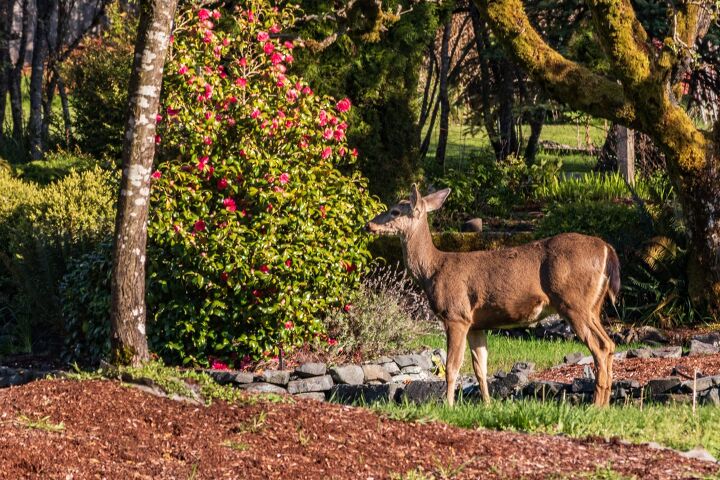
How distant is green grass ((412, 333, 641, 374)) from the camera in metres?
12.2

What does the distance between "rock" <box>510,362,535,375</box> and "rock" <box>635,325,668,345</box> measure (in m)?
2.39

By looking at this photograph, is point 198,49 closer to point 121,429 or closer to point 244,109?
point 244,109

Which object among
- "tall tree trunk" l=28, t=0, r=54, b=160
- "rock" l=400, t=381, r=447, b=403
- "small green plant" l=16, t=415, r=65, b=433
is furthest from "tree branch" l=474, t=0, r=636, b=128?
"tall tree trunk" l=28, t=0, r=54, b=160

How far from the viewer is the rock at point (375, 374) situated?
11.3m

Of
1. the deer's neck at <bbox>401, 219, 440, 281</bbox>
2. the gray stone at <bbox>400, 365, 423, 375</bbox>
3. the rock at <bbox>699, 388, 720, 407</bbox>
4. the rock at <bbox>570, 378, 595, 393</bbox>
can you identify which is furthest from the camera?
the gray stone at <bbox>400, 365, 423, 375</bbox>

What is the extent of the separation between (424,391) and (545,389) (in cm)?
107

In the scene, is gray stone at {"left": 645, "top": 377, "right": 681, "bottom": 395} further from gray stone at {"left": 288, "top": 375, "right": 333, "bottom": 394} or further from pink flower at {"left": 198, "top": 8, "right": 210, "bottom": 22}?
pink flower at {"left": 198, "top": 8, "right": 210, "bottom": 22}

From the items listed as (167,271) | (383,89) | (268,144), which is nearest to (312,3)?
(383,89)

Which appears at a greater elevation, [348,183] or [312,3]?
[312,3]

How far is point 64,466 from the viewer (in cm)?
611

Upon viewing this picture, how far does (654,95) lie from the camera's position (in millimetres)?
13422

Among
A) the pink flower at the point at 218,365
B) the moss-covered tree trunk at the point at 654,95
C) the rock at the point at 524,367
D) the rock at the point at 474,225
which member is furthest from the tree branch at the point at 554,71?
the pink flower at the point at 218,365

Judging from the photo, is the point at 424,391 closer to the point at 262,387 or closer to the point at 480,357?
the point at 480,357

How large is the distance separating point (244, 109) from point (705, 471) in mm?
6797
